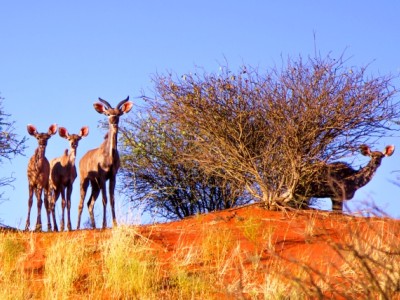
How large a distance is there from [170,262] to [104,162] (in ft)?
20.8

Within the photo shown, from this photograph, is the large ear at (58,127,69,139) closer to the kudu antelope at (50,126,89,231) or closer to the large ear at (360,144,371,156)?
the kudu antelope at (50,126,89,231)

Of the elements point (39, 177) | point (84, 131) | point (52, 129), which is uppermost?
point (52, 129)

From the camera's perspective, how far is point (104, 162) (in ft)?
57.7

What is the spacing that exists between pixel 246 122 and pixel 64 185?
4.53 meters

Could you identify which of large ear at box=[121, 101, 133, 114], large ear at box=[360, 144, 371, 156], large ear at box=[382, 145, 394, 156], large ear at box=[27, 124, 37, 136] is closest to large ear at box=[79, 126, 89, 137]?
large ear at box=[27, 124, 37, 136]

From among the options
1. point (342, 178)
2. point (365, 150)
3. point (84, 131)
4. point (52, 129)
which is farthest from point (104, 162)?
point (365, 150)

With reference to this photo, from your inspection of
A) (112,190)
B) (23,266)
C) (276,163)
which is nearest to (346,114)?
(276,163)

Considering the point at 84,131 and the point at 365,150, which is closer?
the point at 84,131

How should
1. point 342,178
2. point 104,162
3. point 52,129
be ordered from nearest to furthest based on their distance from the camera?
1. point 104,162
2. point 52,129
3. point 342,178

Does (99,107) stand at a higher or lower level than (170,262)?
higher

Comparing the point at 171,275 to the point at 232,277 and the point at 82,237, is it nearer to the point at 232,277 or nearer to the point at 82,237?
the point at 232,277

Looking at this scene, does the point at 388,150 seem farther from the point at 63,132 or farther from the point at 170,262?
the point at 170,262

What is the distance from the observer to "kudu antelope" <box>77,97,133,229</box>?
17.4 metres

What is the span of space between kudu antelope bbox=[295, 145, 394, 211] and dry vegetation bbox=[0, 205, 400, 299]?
3.01 m
